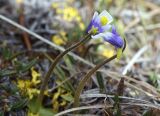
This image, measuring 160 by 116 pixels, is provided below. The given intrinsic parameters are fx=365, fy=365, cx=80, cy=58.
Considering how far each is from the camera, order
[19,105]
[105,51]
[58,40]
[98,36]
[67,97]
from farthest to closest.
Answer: [105,51]
[58,40]
[67,97]
[19,105]
[98,36]

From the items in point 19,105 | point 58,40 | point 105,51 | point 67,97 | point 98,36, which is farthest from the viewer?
point 105,51

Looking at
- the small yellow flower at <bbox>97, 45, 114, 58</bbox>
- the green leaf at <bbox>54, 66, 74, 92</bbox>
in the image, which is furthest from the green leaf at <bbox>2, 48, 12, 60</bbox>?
the small yellow flower at <bbox>97, 45, 114, 58</bbox>

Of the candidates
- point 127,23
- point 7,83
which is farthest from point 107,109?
point 127,23

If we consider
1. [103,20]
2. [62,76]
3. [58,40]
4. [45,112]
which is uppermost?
[58,40]

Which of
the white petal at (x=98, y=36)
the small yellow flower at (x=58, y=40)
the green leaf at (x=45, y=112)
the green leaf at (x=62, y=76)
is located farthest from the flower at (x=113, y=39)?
the small yellow flower at (x=58, y=40)

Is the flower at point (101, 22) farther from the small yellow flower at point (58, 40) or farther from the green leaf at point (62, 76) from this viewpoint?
→ the small yellow flower at point (58, 40)

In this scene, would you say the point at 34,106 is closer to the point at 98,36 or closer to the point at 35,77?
the point at 35,77

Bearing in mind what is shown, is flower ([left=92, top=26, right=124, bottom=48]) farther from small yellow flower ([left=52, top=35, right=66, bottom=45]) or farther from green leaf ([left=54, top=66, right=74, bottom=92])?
small yellow flower ([left=52, top=35, right=66, bottom=45])

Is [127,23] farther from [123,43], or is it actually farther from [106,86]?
[123,43]

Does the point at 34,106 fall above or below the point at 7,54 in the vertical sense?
below

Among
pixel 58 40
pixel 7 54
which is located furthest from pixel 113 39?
pixel 58 40

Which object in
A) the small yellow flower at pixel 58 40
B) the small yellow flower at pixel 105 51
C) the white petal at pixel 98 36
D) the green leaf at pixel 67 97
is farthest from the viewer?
the small yellow flower at pixel 105 51
